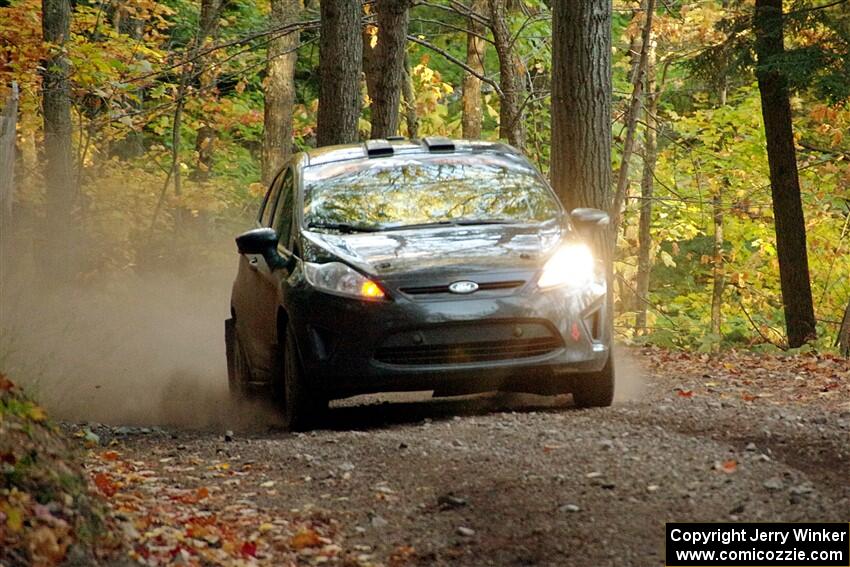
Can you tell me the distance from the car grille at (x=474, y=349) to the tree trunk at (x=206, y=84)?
1571cm

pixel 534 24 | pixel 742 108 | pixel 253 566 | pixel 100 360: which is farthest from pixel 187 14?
pixel 253 566

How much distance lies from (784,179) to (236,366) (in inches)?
360

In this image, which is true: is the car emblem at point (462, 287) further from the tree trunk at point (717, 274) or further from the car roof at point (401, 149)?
the tree trunk at point (717, 274)

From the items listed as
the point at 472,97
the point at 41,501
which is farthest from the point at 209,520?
the point at 472,97

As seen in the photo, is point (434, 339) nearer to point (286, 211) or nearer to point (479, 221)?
point (479, 221)

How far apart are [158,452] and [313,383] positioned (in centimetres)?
107

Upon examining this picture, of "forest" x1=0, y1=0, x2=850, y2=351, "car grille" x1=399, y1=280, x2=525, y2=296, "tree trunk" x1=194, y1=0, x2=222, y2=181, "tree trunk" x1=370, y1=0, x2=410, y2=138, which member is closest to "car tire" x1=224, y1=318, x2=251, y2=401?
"forest" x1=0, y1=0, x2=850, y2=351

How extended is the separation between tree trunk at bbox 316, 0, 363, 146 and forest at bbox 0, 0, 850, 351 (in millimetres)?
27

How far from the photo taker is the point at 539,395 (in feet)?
33.7

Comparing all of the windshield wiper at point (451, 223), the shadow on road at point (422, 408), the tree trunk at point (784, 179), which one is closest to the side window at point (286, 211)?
the windshield wiper at point (451, 223)

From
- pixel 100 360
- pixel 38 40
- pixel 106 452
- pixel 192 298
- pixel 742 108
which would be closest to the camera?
pixel 106 452

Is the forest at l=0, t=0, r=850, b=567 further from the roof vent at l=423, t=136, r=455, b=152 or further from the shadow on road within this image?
the roof vent at l=423, t=136, r=455, b=152

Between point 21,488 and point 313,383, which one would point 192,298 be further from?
point 21,488

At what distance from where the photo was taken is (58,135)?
2066cm
